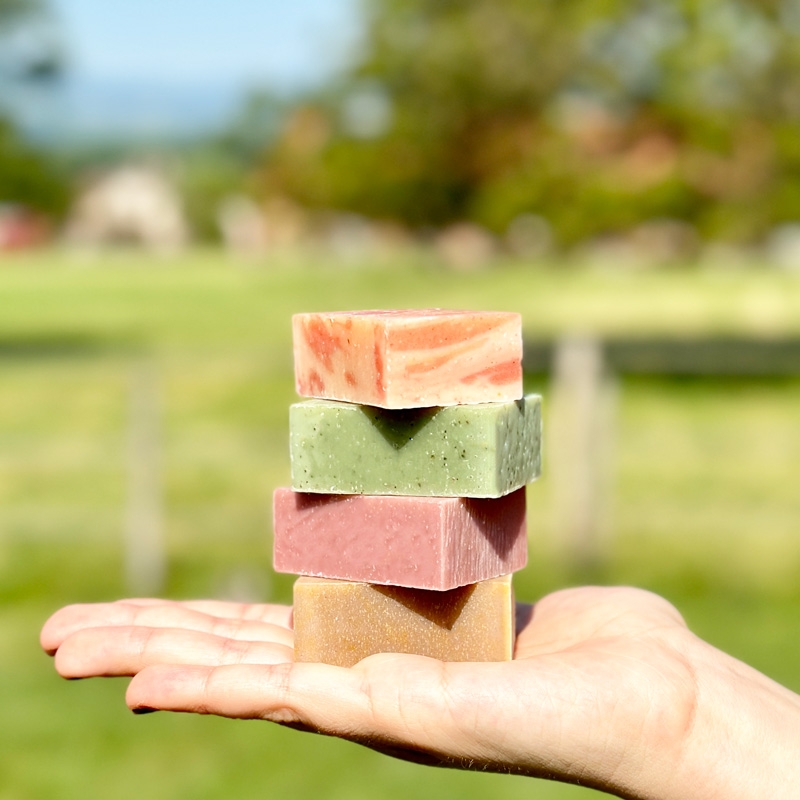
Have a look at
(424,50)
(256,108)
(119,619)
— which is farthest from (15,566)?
(256,108)

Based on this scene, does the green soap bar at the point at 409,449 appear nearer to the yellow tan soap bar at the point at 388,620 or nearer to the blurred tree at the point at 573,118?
the yellow tan soap bar at the point at 388,620

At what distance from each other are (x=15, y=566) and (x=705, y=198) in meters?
8.26

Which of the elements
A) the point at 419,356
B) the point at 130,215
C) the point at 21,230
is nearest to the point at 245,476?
the point at 419,356

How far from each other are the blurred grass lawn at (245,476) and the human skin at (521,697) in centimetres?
206

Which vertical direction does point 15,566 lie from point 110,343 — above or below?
below

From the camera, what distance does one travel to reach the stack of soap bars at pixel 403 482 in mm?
2508

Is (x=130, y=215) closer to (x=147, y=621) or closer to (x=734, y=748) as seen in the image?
(x=147, y=621)

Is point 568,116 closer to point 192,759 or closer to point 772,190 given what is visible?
point 772,190

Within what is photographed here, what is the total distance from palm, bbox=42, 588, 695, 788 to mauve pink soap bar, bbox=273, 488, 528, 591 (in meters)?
0.24

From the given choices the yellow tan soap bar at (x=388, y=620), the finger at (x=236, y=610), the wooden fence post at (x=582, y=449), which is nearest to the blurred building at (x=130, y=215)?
the wooden fence post at (x=582, y=449)

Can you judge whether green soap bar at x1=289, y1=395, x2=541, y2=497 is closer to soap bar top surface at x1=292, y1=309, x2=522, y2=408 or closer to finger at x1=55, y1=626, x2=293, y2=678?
soap bar top surface at x1=292, y1=309, x2=522, y2=408

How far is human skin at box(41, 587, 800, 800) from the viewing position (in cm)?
221

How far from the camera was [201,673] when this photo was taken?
2.24 meters

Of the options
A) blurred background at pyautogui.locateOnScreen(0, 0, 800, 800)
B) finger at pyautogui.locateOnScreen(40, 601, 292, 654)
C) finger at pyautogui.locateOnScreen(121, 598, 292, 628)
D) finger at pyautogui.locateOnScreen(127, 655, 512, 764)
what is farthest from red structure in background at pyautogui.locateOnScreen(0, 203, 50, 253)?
finger at pyautogui.locateOnScreen(127, 655, 512, 764)
